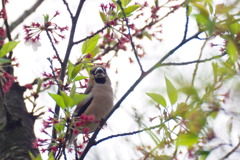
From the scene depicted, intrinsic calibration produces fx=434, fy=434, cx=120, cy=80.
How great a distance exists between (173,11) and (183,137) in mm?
2481

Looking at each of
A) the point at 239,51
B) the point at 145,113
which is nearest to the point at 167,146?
the point at 145,113

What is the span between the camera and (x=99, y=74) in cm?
555

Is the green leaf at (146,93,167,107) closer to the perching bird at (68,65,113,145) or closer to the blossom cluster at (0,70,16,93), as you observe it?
the blossom cluster at (0,70,16,93)

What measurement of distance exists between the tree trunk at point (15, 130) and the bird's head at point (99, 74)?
4.61 feet

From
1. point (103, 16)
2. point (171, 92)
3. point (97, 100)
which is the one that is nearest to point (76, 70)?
point (103, 16)

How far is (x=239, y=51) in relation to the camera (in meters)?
1.60

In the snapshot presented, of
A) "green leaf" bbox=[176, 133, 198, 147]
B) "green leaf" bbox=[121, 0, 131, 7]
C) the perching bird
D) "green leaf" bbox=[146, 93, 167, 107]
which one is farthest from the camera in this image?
the perching bird

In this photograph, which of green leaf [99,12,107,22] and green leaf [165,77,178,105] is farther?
green leaf [99,12,107,22]

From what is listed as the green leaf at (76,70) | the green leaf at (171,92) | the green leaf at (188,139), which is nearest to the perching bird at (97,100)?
the green leaf at (76,70)

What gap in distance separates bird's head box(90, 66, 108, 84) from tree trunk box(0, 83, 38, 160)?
4.61ft

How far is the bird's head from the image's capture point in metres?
5.57

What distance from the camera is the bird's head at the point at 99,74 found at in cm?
557

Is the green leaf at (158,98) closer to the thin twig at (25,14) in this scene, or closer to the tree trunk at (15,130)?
the tree trunk at (15,130)

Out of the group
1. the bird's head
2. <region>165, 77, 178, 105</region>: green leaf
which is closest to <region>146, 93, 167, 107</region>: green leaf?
<region>165, 77, 178, 105</region>: green leaf
